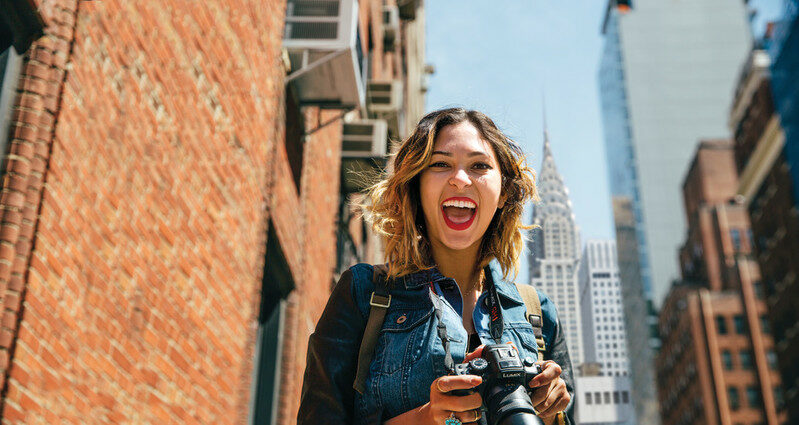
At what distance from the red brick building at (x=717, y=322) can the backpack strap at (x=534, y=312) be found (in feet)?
227

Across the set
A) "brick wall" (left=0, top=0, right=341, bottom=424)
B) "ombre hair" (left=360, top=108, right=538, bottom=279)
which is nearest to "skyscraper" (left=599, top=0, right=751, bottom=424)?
"brick wall" (left=0, top=0, right=341, bottom=424)

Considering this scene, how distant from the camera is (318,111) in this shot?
10.2 metres

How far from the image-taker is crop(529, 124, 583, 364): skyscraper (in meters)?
3.67

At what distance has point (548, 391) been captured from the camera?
201 cm

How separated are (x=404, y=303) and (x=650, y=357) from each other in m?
104

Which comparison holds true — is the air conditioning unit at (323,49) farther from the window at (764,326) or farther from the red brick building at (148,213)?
the window at (764,326)

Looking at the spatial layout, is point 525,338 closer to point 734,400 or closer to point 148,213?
point 148,213

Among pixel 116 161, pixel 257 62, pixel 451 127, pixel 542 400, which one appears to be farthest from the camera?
pixel 257 62

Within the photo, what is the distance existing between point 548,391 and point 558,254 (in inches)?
72.6

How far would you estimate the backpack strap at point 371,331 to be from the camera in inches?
83.1

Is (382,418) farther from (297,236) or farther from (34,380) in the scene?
(297,236)

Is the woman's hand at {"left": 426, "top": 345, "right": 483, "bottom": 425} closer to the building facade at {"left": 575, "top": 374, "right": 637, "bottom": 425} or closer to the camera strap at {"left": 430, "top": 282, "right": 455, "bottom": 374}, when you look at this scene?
the camera strap at {"left": 430, "top": 282, "right": 455, "bottom": 374}

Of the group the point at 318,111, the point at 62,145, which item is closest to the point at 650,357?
the point at 318,111

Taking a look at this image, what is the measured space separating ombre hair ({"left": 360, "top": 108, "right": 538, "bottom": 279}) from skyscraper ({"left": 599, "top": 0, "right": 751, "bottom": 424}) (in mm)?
126340
